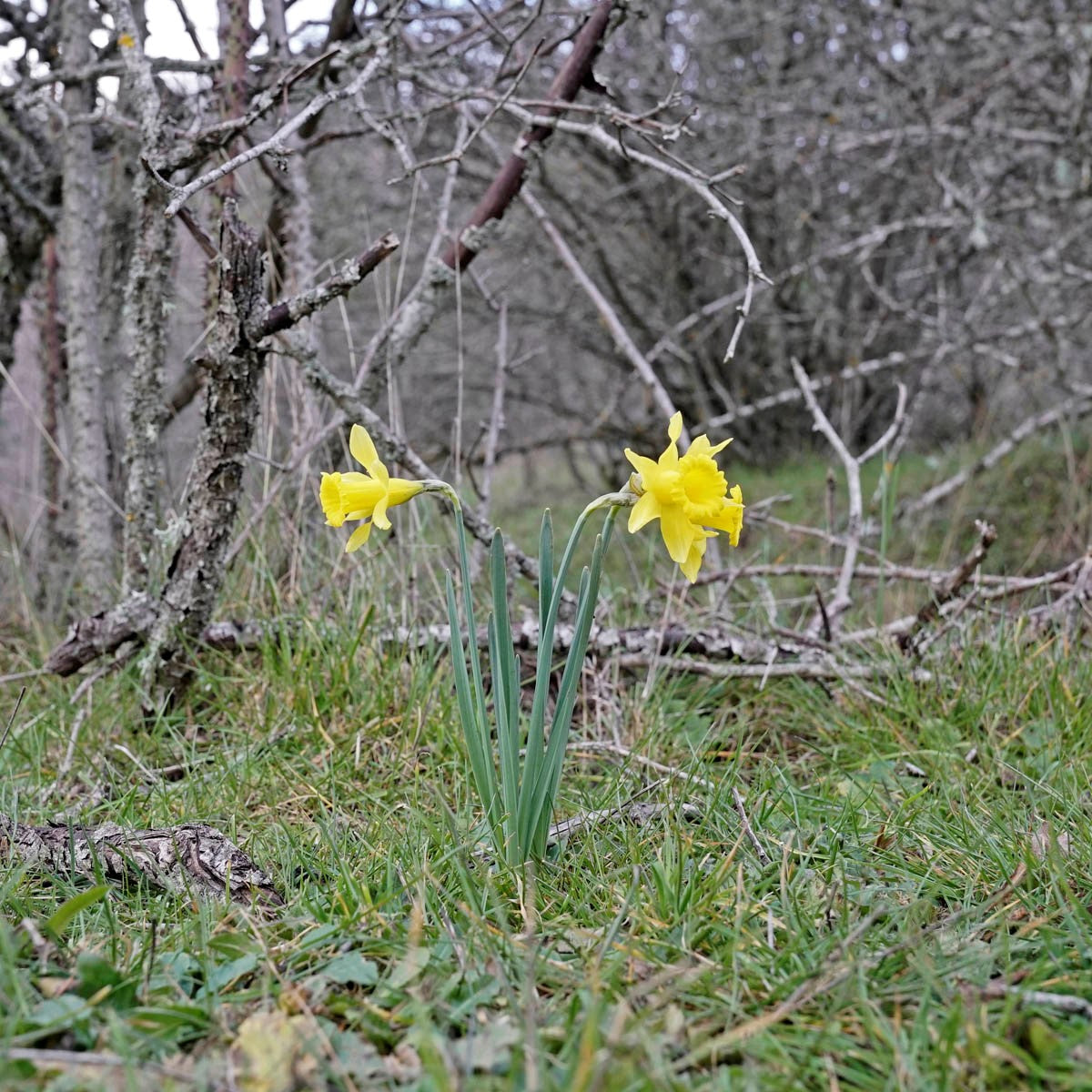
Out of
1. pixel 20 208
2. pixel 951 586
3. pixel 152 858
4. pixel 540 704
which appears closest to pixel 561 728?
pixel 540 704

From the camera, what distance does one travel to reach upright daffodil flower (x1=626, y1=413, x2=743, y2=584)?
133 cm

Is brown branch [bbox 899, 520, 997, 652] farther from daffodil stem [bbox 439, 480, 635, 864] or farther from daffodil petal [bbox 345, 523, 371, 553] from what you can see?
daffodil petal [bbox 345, 523, 371, 553]

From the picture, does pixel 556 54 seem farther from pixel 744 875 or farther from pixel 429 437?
pixel 744 875

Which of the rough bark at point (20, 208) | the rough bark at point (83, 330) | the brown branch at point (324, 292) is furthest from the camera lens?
the rough bark at point (20, 208)

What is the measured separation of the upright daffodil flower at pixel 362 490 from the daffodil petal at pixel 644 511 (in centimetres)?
34

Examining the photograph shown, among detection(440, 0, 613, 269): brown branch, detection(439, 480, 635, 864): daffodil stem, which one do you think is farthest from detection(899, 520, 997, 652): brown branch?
detection(440, 0, 613, 269): brown branch

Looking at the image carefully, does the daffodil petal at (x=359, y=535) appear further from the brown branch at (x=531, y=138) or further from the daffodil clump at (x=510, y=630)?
the brown branch at (x=531, y=138)

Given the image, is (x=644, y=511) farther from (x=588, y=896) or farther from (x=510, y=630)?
(x=588, y=896)

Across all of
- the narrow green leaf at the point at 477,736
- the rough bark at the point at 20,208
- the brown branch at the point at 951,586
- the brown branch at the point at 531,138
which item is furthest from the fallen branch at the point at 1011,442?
the rough bark at the point at 20,208

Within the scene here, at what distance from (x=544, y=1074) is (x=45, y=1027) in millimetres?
533

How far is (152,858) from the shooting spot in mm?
1497

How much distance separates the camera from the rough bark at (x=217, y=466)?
193cm

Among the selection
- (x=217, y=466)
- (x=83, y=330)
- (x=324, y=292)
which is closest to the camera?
(x=324, y=292)

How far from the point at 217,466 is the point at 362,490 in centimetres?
79
